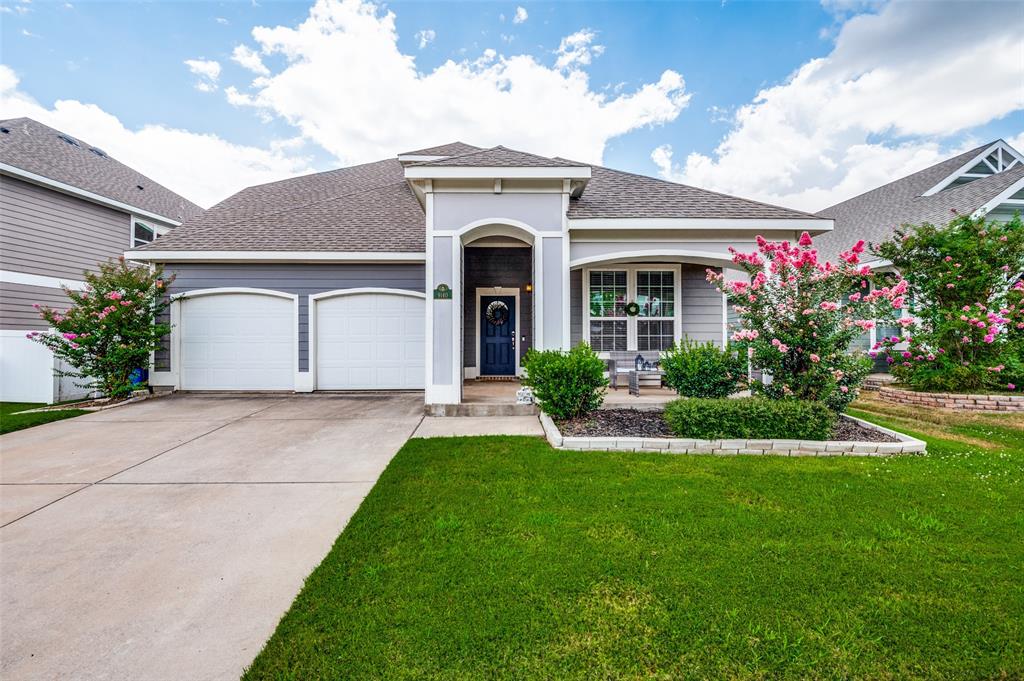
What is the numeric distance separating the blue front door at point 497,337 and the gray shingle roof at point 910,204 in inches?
382

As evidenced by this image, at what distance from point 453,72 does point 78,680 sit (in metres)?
15.1

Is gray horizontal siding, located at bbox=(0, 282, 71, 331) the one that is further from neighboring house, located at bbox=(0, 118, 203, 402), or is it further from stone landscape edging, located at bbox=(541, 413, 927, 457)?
stone landscape edging, located at bbox=(541, 413, 927, 457)

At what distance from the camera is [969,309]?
715cm

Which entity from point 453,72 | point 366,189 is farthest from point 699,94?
point 366,189

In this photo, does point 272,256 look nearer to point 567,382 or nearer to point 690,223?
point 567,382

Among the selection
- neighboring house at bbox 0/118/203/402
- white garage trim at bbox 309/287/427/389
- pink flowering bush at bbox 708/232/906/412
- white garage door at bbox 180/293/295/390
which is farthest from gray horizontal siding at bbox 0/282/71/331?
pink flowering bush at bbox 708/232/906/412

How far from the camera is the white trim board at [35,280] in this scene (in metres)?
8.94

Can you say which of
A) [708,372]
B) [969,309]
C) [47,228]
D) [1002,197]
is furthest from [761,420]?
[47,228]

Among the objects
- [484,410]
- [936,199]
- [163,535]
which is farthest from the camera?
[936,199]

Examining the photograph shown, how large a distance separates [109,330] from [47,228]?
5.23 m

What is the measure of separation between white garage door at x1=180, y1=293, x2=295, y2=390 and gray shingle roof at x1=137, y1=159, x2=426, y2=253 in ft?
3.79

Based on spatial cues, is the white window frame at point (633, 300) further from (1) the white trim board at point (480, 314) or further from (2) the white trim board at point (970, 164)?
(2) the white trim board at point (970, 164)

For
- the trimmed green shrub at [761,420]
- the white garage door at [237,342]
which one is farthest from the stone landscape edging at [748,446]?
the white garage door at [237,342]

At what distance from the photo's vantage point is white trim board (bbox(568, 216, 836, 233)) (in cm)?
677
